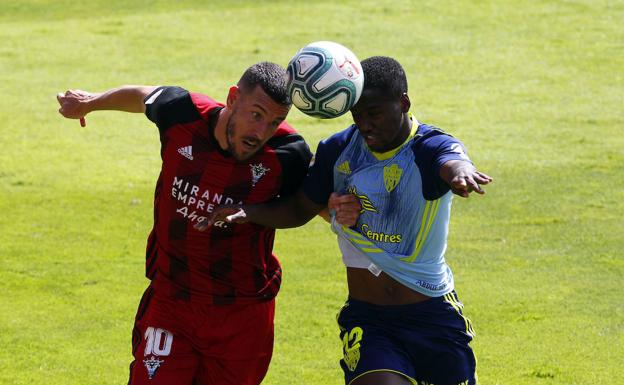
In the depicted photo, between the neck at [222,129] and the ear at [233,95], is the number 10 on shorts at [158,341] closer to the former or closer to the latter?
the neck at [222,129]

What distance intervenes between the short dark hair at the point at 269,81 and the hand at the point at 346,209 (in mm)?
650

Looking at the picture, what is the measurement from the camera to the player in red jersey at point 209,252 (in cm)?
749

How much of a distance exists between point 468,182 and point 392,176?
3.11ft

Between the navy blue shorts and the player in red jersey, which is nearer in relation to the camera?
the navy blue shorts

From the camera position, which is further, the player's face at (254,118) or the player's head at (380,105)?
the player's face at (254,118)

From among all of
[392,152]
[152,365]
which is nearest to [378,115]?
[392,152]

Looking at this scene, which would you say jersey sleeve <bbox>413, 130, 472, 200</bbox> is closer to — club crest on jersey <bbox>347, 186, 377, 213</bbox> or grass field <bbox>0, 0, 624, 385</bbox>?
club crest on jersey <bbox>347, 186, 377, 213</bbox>

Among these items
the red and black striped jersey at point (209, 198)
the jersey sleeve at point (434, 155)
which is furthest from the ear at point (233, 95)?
the jersey sleeve at point (434, 155)

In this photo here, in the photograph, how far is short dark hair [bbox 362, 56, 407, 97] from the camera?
6.94 metres

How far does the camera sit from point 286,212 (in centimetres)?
745

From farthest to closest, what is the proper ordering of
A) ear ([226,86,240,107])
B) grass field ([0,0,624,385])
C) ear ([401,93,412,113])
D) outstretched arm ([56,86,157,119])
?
grass field ([0,0,624,385])
outstretched arm ([56,86,157,119])
ear ([226,86,240,107])
ear ([401,93,412,113])

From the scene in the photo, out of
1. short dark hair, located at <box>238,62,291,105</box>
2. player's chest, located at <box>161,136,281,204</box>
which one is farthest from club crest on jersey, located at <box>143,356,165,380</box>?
short dark hair, located at <box>238,62,291,105</box>

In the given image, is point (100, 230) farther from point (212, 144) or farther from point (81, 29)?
point (81, 29)

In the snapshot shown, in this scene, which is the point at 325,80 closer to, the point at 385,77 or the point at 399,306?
the point at 385,77
